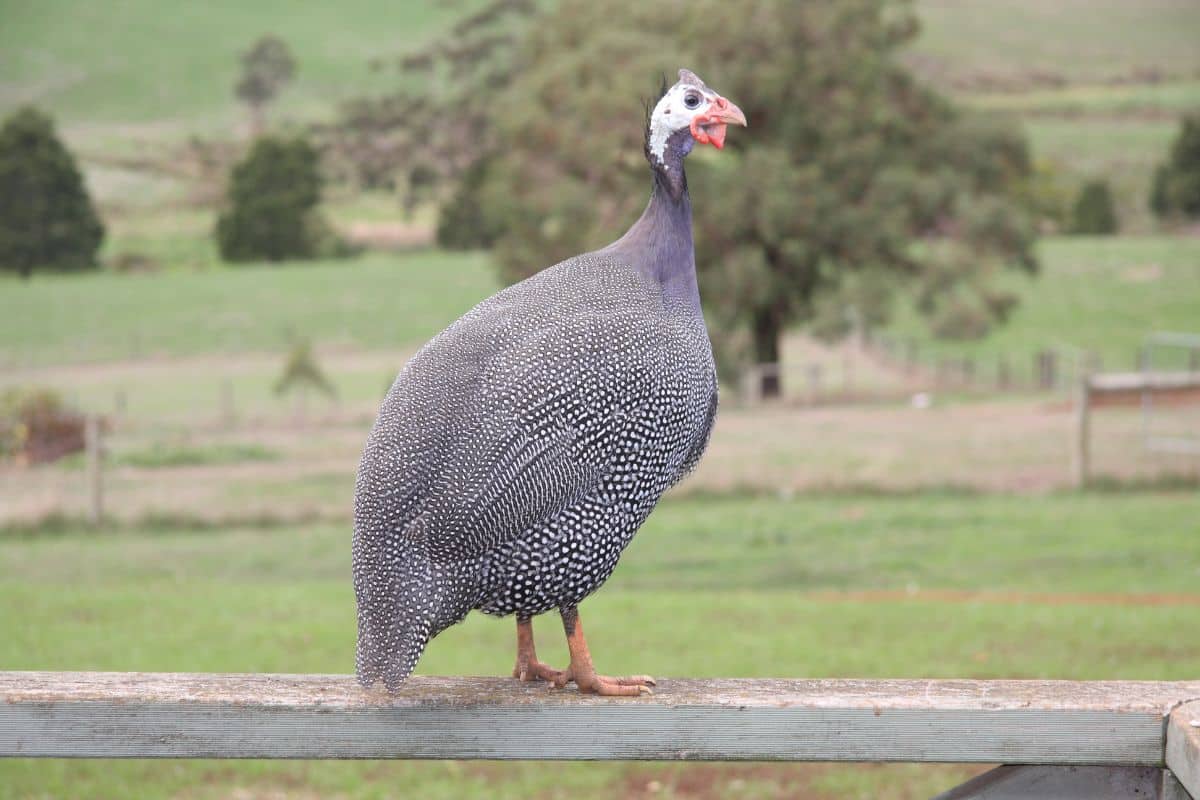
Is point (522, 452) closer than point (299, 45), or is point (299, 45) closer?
point (522, 452)

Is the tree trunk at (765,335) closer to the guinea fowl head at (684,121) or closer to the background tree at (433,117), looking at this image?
the background tree at (433,117)

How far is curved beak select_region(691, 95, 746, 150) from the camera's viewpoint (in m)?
2.77

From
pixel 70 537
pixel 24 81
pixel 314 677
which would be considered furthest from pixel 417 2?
pixel 314 677

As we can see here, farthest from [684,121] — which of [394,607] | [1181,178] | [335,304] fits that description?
[1181,178]

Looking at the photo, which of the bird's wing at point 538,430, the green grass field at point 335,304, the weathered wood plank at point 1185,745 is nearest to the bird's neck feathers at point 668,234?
the bird's wing at point 538,430

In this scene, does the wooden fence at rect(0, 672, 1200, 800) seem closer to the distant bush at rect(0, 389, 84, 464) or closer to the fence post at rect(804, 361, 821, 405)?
the distant bush at rect(0, 389, 84, 464)

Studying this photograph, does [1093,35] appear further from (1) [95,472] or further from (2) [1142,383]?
(1) [95,472]

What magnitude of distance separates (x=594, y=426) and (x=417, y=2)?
1183 centimetres

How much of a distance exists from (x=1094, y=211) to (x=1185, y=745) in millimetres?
12748

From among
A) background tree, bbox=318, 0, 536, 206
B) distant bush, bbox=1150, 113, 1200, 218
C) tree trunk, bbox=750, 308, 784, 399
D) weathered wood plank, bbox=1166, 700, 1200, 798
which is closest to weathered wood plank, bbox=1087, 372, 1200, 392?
distant bush, bbox=1150, 113, 1200, 218

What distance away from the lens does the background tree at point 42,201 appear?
11750mm

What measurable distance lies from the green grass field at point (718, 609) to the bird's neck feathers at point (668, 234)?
284 cm

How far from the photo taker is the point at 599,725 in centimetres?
255

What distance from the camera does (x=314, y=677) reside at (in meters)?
2.78
